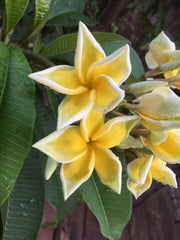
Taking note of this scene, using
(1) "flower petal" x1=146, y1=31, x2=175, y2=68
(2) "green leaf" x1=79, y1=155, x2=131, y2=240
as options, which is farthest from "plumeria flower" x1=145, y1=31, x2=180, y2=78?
(2) "green leaf" x1=79, y1=155, x2=131, y2=240

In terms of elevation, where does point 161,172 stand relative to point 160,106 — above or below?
below

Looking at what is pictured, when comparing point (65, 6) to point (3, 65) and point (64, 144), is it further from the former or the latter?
point (64, 144)

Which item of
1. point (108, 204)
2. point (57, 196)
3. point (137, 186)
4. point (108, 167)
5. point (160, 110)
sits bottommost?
point (57, 196)

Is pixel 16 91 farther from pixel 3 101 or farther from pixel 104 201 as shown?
pixel 104 201

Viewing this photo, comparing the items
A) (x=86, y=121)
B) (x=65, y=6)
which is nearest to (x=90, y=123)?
(x=86, y=121)

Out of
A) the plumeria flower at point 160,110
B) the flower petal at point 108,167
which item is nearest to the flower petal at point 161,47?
the plumeria flower at point 160,110

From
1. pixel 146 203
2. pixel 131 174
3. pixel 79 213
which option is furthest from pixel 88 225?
pixel 131 174

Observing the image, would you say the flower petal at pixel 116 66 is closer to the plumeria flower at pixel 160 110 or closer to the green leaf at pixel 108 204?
the plumeria flower at pixel 160 110
